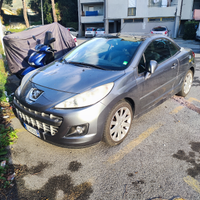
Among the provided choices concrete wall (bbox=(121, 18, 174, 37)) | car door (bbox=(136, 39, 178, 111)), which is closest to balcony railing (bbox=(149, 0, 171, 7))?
concrete wall (bbox=(121, 18, 174, 37))

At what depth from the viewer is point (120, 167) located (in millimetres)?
2523

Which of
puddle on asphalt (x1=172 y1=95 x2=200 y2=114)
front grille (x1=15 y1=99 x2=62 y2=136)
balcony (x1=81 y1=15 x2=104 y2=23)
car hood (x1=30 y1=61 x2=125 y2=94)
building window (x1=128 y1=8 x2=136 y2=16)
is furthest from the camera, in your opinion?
balcony (x1=81 y1=15 x2=104 y2=23)


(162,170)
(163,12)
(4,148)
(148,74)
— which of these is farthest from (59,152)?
(163,12)

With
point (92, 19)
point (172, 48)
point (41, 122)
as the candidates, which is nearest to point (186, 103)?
point (172, 48)

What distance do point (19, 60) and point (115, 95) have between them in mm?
5562

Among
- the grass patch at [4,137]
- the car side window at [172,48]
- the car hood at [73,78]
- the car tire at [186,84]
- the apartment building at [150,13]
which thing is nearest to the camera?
the grass patch at [4,137]

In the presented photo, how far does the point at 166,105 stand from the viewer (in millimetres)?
4367

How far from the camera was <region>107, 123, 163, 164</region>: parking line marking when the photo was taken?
8.83 ft

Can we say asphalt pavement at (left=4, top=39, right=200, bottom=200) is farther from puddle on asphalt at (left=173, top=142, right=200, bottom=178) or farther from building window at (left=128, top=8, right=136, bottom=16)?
building window at (left=128, top=8, right=136, bottom=16)

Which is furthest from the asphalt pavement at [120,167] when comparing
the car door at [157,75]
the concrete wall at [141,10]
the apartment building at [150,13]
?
the concrete wall at [141,10]

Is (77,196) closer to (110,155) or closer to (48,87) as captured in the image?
(110,155)

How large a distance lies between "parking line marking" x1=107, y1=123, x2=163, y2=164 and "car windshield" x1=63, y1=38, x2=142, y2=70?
1176 mm

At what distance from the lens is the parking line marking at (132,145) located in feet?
8.83

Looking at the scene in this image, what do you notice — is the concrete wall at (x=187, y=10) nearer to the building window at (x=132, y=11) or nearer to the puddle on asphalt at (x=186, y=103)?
the building window at (x=132, y=11)
